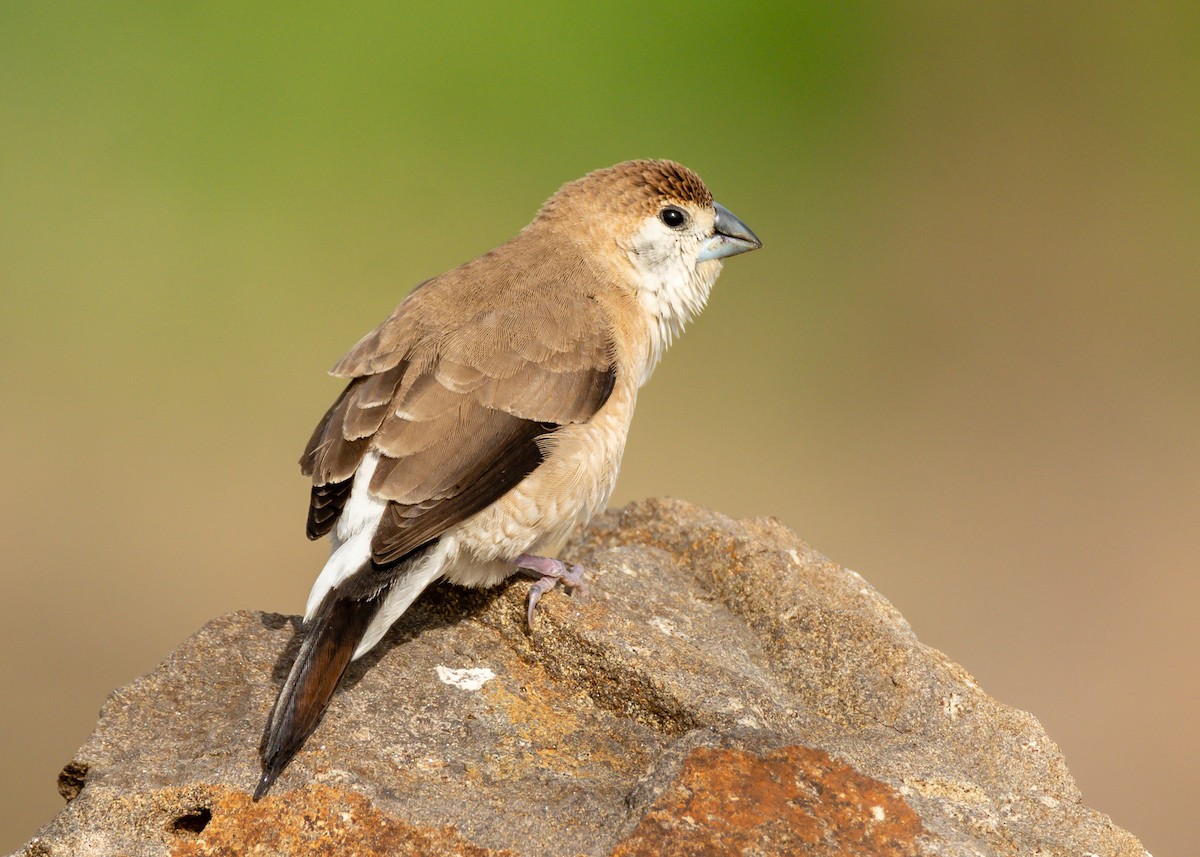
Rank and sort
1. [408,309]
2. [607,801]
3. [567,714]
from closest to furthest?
[607,801] < [567,714] < [408,309]

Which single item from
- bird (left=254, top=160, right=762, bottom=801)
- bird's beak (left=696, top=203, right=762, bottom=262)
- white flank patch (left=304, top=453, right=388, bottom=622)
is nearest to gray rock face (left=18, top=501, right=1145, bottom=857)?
bird (left=254, top=160, right=762, bottom=801)

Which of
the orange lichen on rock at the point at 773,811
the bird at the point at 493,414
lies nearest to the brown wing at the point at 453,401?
the bird at the point at 493,414

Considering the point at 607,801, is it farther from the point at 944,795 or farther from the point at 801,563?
the point at 801,563

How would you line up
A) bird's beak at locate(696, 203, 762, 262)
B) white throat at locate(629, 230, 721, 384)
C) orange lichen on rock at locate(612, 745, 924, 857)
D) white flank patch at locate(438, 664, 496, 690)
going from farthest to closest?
1. bird's beak at locate(696, 203, 762, 262)
2. white throat at locate(629, 230, 721, 384)
3. white flank patch at locate(438, 664, 496, 690)
4. orange lichen on rock at locate(612, 745, 924, 857)

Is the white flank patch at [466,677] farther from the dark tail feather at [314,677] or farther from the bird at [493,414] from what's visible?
the dark tail feather at [314,677]

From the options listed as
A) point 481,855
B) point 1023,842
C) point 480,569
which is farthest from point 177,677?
point 1023,842

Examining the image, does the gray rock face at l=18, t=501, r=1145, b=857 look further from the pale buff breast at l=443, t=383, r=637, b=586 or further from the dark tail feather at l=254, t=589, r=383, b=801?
the pale buff breast at l=443, t=383, r=637, b=586

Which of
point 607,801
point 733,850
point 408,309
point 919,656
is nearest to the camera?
point 733,850
